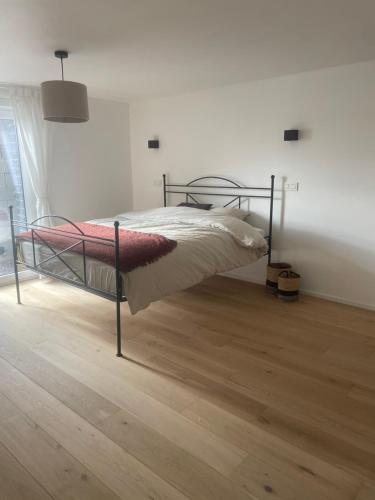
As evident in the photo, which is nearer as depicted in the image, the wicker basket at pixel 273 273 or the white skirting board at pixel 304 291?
the white skirting board at pixel 304 291

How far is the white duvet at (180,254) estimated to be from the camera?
276 cm

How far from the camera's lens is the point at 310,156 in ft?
12.5

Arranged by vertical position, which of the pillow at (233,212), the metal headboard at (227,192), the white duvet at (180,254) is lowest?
the white duvet at (180,254)

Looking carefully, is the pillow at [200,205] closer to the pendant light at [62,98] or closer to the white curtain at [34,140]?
the white curtain at [34,140]

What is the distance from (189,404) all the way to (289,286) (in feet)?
6.43

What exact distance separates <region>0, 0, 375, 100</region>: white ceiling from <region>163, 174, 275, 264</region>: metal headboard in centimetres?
117

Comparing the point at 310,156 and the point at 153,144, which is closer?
the point at 310,156

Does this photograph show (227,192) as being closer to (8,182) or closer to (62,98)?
(62,98)

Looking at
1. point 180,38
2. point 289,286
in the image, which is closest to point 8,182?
point 180,38

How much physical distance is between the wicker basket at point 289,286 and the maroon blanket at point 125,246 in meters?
1.41

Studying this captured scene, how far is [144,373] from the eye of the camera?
2.58 meters

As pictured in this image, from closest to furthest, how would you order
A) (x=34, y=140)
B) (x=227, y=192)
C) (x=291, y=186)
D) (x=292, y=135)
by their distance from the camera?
(x=292, y=135) → (x=291, y=186) → (x=34, y=140) → (x=227, y=192)

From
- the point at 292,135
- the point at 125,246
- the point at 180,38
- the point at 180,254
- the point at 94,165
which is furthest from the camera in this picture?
the point at 94,165

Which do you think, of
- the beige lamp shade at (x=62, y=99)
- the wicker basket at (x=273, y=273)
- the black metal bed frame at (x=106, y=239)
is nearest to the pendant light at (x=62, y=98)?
the beige lamp shade at (x=62, y=99)
